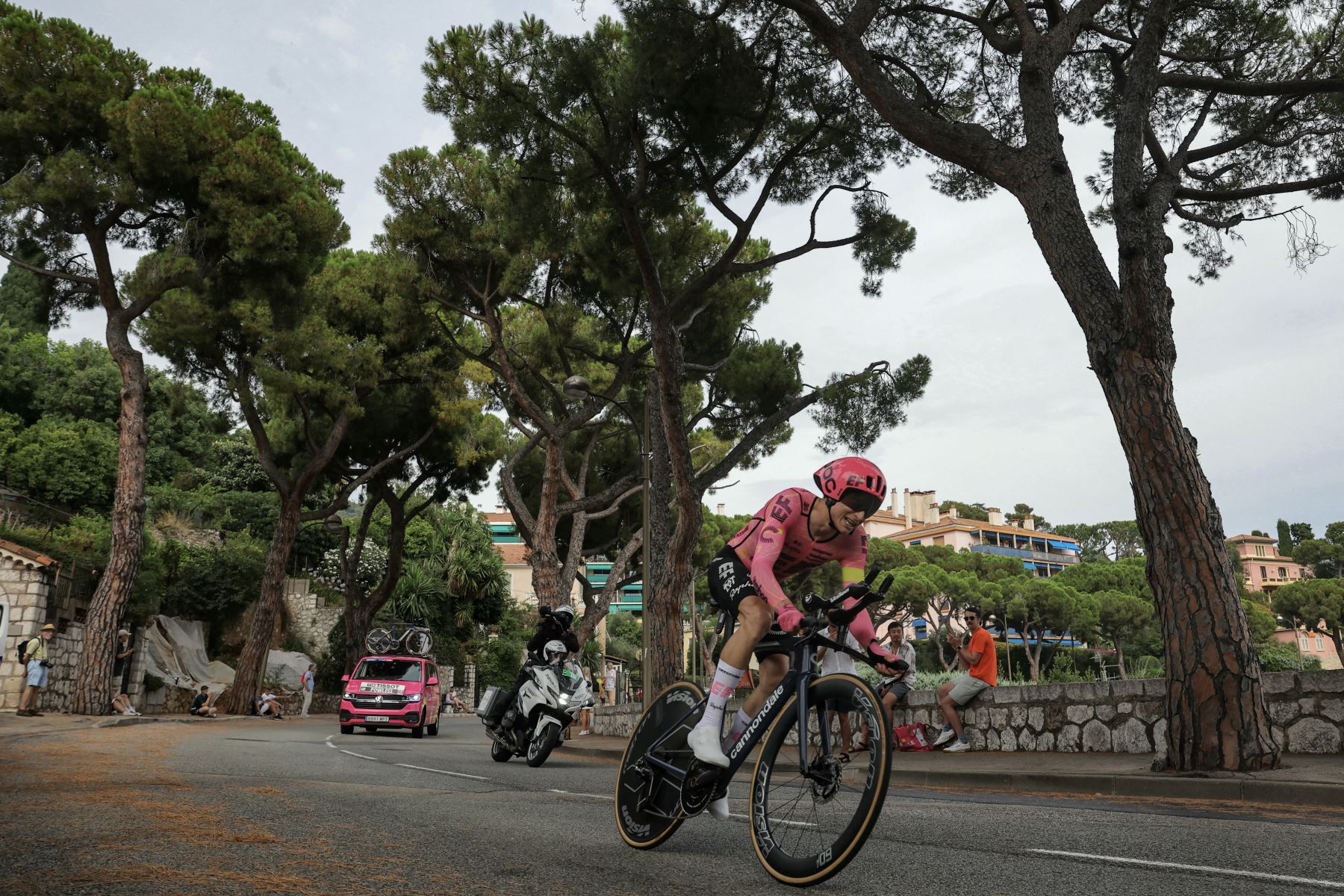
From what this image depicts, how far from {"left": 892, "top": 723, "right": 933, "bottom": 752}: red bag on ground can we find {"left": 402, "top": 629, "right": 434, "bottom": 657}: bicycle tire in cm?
1180

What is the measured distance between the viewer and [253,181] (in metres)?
21.6

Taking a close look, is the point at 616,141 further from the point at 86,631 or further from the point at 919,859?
the point at 86,631

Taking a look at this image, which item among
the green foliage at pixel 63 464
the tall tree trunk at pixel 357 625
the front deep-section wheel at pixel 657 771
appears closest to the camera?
the front deep-section wheel at pixel 657 771

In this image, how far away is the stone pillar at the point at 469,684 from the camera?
43.8 metres

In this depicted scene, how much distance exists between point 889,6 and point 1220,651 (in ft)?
30.3

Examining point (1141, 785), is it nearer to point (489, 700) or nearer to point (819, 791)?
point (819, 791)

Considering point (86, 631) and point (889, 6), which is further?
point (86, 631)

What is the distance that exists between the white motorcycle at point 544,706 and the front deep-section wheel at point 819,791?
740 cm

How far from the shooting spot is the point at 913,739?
11719 millimetres

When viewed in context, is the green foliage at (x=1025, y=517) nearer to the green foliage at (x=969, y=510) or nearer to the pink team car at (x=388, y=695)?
the green foliage at (x=969, y=510)

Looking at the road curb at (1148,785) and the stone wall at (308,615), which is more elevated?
the stone wall at (308,615)

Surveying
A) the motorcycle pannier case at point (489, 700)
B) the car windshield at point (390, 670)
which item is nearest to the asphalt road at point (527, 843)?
the motorcycle pannier case at point (489, 700)

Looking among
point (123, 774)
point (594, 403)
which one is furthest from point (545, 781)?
point (594, 403)

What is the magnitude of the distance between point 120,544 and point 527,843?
1910 cm
